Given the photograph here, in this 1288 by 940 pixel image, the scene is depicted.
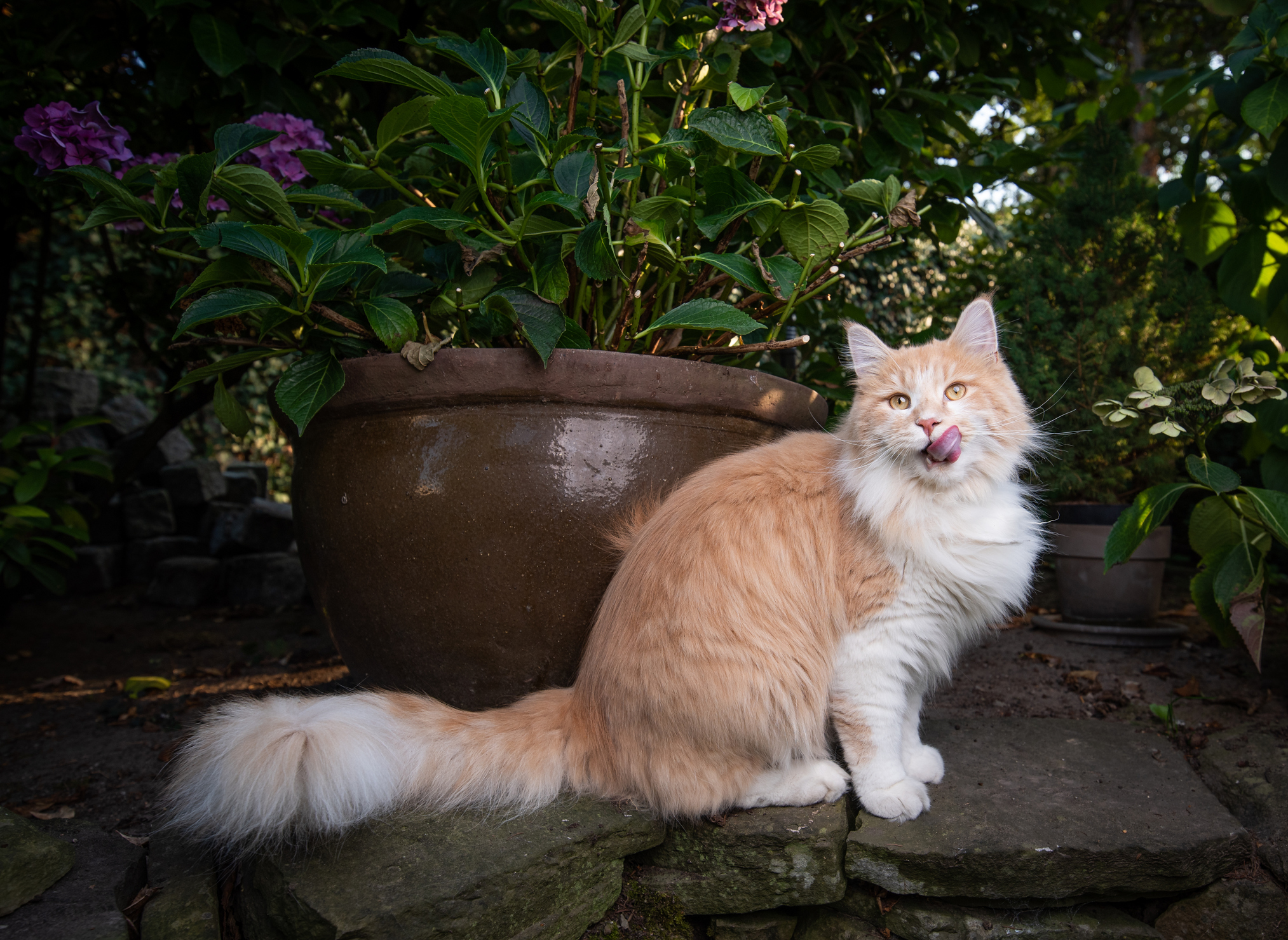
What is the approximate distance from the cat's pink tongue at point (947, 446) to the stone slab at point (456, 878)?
0.99m

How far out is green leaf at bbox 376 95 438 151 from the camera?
1.65 metres

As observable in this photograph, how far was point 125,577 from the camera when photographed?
19.7ft

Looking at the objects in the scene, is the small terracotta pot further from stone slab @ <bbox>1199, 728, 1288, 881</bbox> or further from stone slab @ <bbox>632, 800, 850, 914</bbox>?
stone slab @ <bbox>632, 800, 850, 914</bbox>

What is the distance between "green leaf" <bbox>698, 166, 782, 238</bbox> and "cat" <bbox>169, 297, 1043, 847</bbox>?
19.8 inches

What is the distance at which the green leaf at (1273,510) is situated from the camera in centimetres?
182

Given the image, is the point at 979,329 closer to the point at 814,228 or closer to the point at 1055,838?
the point at 814,228

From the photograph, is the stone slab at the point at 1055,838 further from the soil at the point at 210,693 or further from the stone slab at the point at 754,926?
the soil at the point at 210,693

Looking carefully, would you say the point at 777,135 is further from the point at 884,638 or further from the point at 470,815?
the point at 470,815

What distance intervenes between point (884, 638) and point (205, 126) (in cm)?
316

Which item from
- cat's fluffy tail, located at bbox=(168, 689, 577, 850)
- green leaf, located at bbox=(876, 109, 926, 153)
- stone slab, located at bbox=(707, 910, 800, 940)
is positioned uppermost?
green leaf, located at bbox=(876, 109, 926, 153)

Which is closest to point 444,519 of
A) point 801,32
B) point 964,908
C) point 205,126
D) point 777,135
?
point 777,135

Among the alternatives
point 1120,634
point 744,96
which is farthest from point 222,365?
point 1120,634

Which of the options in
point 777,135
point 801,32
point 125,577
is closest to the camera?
point 777,135

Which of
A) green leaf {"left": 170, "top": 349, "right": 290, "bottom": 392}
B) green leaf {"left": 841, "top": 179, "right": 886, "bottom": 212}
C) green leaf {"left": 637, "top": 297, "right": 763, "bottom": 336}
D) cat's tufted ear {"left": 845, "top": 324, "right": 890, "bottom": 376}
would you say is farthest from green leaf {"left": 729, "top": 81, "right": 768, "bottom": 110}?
green leaf {"left": 170, "top": 349, "right": 290, "bottom": 392}
